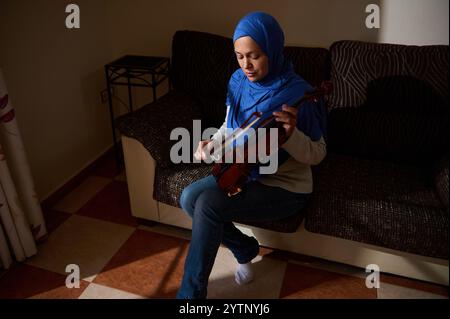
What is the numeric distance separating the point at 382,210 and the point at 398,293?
1.07 ft

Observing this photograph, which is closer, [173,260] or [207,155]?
[207,155]

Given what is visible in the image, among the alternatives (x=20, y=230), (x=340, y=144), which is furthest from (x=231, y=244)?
(x=20, y=230)

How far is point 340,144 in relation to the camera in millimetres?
1605

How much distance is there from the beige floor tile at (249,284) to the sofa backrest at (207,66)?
64 cm

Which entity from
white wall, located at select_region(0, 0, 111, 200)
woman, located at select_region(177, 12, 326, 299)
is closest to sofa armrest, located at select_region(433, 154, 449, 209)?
woman, located at select_region(177, 12, 326, 299)

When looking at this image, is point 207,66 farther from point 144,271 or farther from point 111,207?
point 144,271

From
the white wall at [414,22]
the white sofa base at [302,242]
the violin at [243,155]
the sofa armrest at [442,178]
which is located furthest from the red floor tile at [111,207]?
the white wall at [414,22]

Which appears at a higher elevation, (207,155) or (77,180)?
(207,155)

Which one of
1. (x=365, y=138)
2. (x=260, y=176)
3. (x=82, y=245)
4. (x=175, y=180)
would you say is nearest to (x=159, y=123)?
(x=175, y=180)

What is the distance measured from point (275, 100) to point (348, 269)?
748 millimetres

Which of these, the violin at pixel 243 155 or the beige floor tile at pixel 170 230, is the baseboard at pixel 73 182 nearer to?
the beige floor tile at pixel 170 230

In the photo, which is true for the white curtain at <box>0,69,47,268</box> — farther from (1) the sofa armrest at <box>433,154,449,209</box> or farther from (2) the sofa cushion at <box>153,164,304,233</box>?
(1) the sofa armrest at <box>433,154,449,209</box>

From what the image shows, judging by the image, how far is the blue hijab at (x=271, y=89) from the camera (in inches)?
43.6
